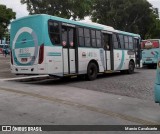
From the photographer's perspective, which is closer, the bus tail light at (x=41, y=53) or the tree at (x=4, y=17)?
the bus tail light at (x=41, y=53)

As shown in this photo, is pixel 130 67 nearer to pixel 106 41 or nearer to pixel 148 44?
pixel 106 41

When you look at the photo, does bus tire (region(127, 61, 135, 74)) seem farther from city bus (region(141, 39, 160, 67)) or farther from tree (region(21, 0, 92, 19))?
tree (region(21, 0, 92, 19))

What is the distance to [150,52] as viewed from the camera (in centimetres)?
2595

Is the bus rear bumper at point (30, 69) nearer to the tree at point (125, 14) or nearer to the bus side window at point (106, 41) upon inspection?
the bus side window at point (106, 41)

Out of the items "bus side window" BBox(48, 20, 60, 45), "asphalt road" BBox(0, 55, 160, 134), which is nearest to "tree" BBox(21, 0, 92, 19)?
"bus side window" BBox(48, 20, 60, 45)

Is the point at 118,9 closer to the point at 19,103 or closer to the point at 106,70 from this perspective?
the point at 106,70

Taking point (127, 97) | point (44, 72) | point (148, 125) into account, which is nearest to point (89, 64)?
point (44, 72)

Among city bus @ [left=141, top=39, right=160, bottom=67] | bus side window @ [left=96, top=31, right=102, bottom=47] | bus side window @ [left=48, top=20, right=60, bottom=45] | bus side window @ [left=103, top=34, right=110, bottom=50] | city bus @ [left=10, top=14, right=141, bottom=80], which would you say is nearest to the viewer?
city bus @ [left=10, top=14, right=141, bottom=80]

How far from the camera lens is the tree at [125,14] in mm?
43469

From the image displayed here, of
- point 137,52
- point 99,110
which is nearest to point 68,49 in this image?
point 99,110

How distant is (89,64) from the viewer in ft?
50.3

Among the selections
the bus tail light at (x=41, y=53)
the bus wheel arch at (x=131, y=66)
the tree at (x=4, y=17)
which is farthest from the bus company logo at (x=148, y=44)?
the tree at (x=4, y=17)

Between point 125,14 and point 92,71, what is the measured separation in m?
29.1

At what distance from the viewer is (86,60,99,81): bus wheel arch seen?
49.8 ft
